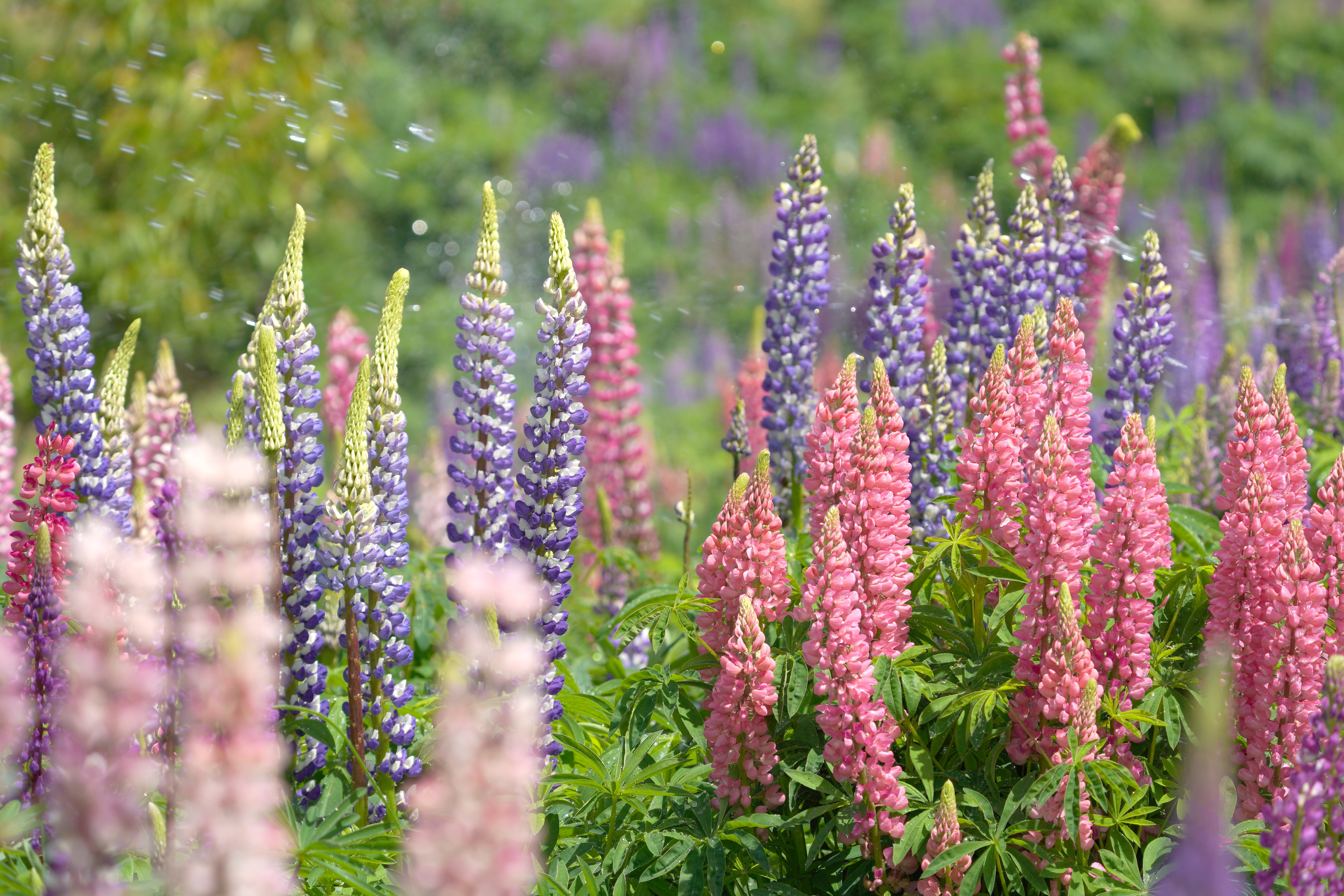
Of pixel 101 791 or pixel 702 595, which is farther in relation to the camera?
pixel 702 595

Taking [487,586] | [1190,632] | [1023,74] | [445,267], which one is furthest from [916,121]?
[487,586]

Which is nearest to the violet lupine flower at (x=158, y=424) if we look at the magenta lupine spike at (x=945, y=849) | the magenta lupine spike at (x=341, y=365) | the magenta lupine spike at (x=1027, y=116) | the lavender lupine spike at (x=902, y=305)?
the magenta lupine spike at (x=341, y=365)

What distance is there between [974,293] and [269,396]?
2.31 meters

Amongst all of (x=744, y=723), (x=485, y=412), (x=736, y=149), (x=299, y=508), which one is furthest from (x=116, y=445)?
(x=736, y=149)

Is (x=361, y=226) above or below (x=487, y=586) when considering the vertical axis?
above

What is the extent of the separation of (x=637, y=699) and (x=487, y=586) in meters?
1.59

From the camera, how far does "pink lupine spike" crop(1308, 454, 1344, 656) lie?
91.4 inches

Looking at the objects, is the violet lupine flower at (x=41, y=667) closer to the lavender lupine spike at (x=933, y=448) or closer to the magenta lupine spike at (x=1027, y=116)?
the lavender lupine spike at (x=933, y=448)

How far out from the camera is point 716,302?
1259 cm

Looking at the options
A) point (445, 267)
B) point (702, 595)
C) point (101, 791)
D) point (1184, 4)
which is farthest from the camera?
point (1184, 4)

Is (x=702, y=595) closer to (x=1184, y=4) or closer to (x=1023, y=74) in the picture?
(x=1023, y=74)

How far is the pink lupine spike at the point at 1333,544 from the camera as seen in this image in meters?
2.32

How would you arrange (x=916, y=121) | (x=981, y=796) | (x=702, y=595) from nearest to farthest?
(x=981, y=796) → (x=702, y=595) → (x=916, y=121)

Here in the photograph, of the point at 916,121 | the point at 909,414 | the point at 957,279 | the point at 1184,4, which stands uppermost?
the point at 1184,4
